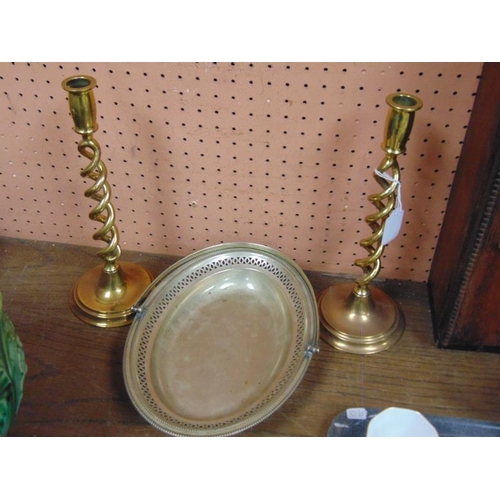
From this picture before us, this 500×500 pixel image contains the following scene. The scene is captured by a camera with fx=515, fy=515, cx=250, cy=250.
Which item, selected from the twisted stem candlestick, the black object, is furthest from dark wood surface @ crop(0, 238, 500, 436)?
the twisted stem candlestick

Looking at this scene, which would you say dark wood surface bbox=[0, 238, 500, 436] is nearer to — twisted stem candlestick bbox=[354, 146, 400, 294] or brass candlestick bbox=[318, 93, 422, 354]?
brass candlestick bbox=[318, 93, 422, 354]

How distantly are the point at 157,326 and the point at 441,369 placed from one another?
1.43 feet

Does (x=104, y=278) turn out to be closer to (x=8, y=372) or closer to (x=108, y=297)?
(x=108, y=297)

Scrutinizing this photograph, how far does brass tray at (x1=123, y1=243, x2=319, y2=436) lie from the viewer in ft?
2.25

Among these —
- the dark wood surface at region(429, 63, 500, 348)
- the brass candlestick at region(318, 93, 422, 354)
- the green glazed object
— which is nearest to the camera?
the green glazed object

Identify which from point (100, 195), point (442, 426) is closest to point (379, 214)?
point (442, 426)

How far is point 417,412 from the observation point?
0.69 m

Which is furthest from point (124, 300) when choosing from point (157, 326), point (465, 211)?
point (465, 211)

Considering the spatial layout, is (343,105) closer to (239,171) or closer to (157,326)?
(239,171)

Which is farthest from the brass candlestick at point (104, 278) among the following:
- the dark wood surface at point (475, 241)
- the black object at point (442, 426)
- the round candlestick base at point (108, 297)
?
the dark wood surface at point (475, 241)

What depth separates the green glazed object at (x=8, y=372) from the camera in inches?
20.9

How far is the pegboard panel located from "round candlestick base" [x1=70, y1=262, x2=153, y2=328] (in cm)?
12

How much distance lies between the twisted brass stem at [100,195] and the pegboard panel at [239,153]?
97 millimetres

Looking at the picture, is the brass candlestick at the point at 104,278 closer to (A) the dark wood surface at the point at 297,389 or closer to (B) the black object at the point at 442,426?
(A) the dark wood surface at the point at 297,389
